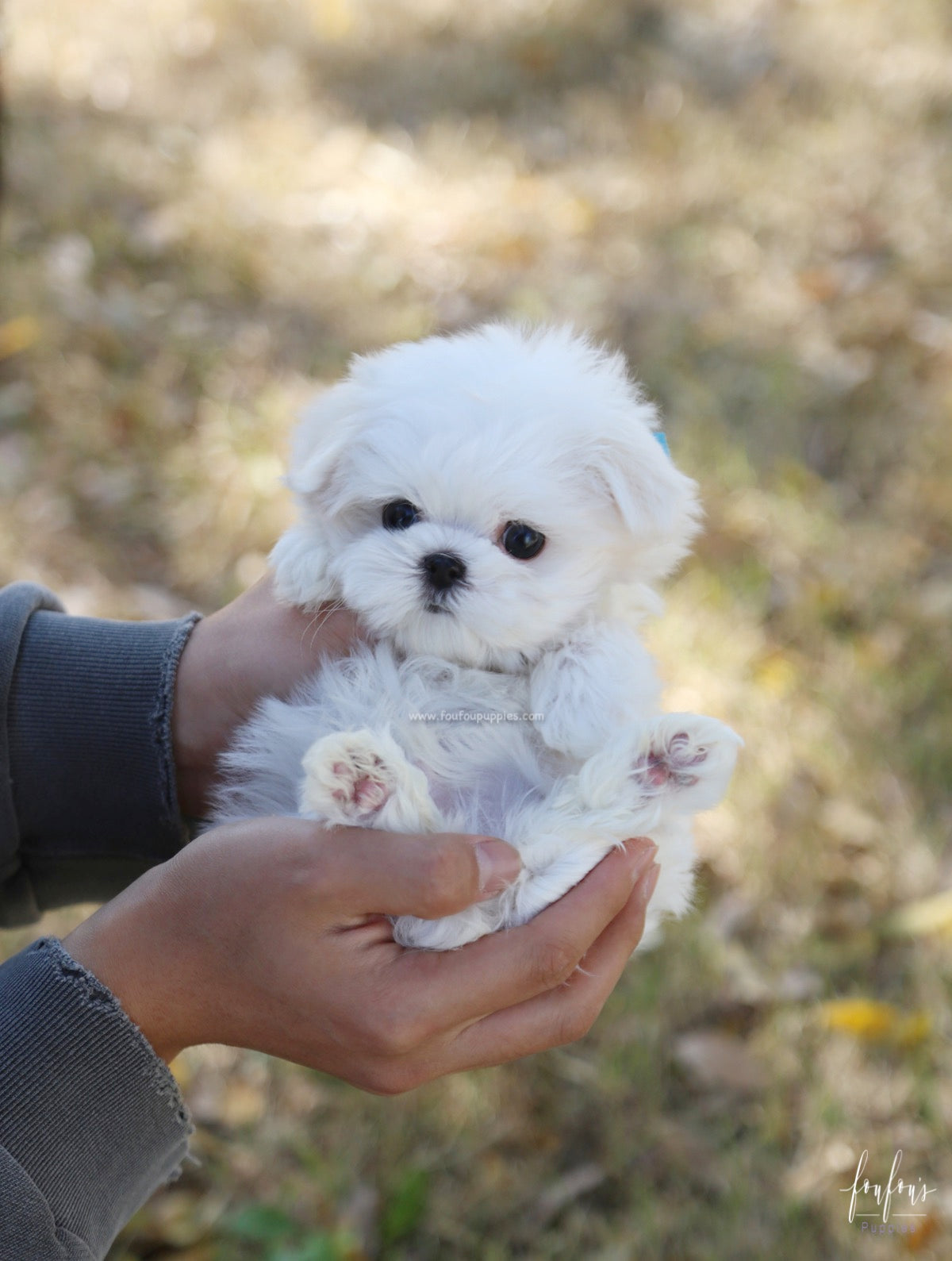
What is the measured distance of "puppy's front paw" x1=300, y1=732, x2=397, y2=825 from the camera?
138 centimetres

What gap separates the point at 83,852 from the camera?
1.97 m

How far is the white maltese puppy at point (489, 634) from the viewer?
1.48 meters

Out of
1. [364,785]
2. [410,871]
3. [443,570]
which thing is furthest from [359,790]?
[443,570]

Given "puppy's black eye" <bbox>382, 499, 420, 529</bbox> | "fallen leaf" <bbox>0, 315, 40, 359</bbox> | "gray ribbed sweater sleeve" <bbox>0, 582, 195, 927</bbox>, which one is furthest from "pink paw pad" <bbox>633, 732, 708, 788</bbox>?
"fallen leaf" <bbox>0, 315, 40, 359</bbox>

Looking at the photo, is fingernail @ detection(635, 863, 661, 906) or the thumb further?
fingernail @ detection(635, 863, 661, 906)

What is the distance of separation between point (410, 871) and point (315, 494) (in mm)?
683

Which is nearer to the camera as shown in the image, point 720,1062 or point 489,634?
point 489,634

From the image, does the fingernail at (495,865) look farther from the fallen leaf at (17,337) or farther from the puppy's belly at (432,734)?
the fallen leaf at (17,337)

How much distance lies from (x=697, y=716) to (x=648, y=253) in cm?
335

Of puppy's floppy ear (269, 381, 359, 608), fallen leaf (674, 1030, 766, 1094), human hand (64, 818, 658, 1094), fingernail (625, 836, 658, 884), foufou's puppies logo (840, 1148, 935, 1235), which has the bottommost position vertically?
foufou's puppies logo (840, 1148, 935, 1235)

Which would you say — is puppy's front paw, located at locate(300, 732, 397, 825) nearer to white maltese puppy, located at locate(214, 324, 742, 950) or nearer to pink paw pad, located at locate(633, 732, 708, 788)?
white maltese puppy, located at locate(214, 324, 742, 950)

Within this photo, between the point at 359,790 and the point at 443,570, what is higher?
the point at 443,570

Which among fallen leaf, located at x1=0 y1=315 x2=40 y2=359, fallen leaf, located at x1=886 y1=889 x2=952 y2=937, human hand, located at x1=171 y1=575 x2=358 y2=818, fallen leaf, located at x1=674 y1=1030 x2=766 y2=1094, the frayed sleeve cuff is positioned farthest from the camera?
fallen leaf, located at x1=0 y1=315 x2=40 y2=359

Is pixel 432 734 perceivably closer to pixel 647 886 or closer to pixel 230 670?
pixel 647 886
